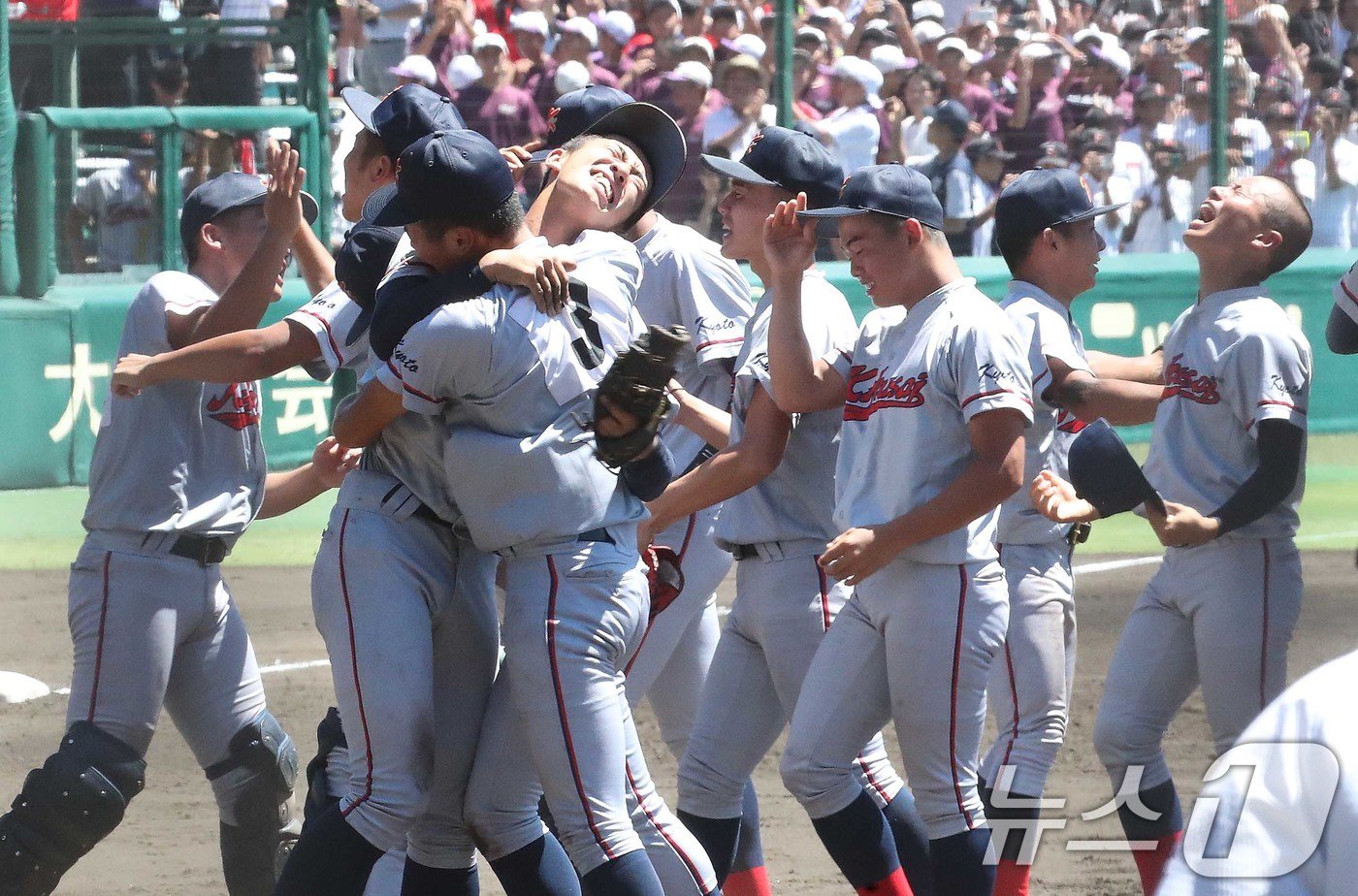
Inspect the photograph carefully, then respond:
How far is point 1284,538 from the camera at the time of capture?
4.09 metres

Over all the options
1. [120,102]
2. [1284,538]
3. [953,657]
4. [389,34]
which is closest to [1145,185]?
[389,34]

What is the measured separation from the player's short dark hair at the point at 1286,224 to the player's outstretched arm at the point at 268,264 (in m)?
2.26


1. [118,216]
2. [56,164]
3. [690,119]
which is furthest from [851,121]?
[56,164]

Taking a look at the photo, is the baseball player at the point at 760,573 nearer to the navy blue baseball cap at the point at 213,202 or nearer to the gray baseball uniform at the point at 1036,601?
the gray baseball uniform at the point at 1036,601

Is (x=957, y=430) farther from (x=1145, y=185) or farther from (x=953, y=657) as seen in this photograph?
(x=1145, y=185)

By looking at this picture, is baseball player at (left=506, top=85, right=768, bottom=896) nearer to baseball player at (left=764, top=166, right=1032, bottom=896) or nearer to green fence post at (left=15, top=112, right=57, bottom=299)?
baseball player at (left=764, top=166, right=1032, bottom=896)

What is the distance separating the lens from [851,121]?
11469 mm

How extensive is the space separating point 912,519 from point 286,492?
177 centimetres

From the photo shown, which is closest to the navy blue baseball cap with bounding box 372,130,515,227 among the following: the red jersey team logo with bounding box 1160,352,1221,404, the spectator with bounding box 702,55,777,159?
the red jersey team logo with bounding box 1160,352,1221,404

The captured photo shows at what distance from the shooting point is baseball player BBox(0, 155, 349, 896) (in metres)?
3.90

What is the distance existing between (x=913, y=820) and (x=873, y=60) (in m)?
8.96

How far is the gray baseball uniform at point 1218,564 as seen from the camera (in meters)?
3.99

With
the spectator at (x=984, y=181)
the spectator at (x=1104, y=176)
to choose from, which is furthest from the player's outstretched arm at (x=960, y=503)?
the spectator at (x=1104, y=176)

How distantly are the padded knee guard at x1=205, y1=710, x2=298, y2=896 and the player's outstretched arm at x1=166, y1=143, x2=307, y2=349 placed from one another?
0.95 m
